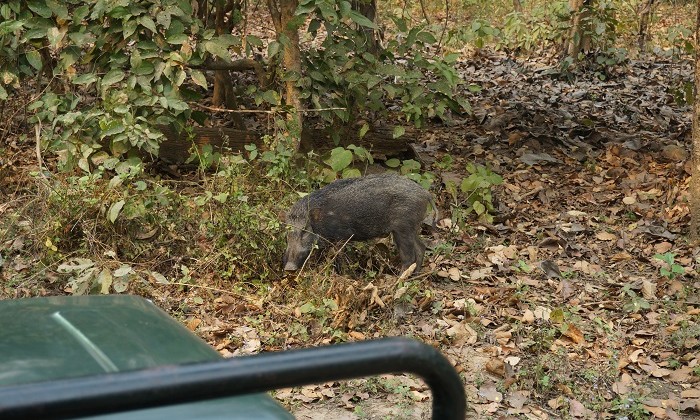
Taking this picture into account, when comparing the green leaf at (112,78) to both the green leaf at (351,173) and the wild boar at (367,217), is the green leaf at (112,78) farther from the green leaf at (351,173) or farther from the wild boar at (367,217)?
the green leaf at (351,173)

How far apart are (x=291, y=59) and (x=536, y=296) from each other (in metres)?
2.75

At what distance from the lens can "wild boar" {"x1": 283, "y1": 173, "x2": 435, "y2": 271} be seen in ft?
20.7

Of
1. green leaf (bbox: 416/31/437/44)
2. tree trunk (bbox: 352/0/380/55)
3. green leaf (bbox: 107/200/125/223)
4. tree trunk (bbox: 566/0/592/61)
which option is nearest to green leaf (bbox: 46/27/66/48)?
green leaf (bbox: 107/200/125/223)

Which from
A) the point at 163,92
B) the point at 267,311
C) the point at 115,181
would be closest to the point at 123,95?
the point at 163,92

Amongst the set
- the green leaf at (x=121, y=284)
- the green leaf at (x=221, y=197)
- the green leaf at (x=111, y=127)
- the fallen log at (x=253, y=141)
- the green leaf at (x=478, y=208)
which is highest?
the green leaf at (x=111, y=127)

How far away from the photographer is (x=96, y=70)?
6.97 m

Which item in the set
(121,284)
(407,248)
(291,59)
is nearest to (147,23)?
(291,59)

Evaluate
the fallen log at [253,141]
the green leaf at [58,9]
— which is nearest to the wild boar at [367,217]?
the fallen log at [253,141]

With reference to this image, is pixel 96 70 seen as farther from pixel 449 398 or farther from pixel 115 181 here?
pixel 449 398

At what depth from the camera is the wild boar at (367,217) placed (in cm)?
630

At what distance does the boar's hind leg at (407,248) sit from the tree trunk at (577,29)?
20.0ft

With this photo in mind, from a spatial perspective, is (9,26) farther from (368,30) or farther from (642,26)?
(642,26)

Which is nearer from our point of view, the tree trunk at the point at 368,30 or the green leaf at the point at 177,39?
the green leaf at the point at 177,39

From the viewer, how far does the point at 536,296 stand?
20.2 ft
